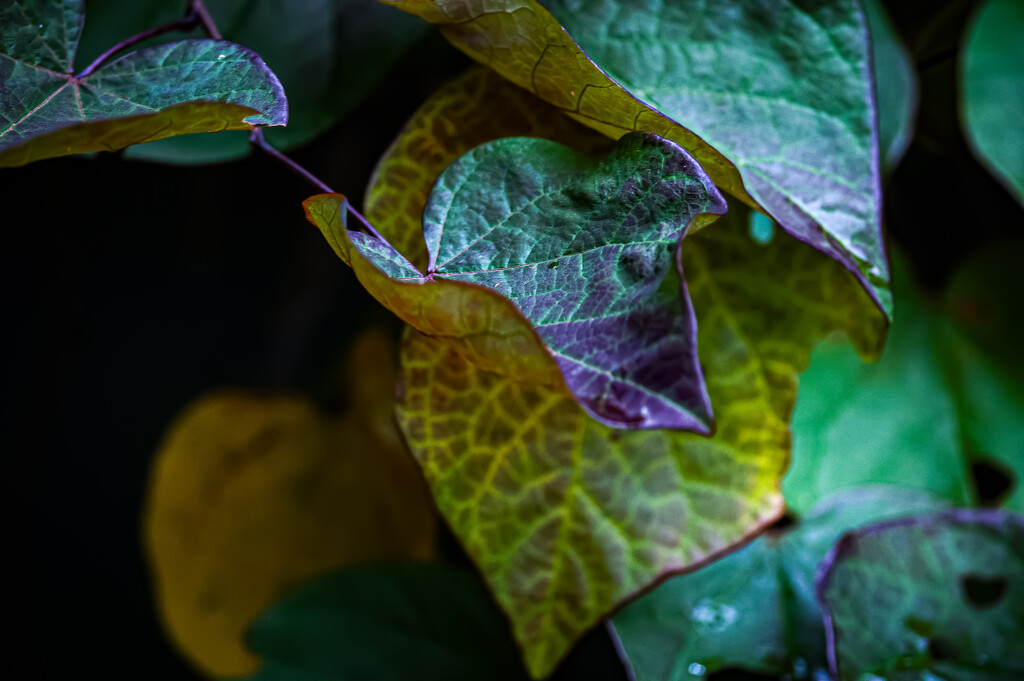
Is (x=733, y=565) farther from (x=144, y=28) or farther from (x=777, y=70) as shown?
(x=144, y=28)

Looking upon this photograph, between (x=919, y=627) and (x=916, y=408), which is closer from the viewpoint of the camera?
(x=919, y=627)

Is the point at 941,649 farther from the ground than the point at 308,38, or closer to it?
closer to it

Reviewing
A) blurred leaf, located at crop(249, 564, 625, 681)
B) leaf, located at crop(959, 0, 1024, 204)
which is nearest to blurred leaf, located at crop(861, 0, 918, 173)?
leaf, located at crop(959, 0, 1024, 204)

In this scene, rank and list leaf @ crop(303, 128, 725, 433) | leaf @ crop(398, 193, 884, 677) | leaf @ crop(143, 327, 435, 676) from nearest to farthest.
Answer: leaf @ crop(303, 128, 725, 433) → leaf @ crop(398, 193, 884, 677) → leaf @ crop(143, 327, 435, 676)

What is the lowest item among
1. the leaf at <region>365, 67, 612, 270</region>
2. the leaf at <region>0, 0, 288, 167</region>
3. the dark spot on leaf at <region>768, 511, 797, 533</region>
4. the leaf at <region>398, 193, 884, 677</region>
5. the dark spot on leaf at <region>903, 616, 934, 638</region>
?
the dark spot on leaf at <region>768, 511, 797, 533</region>

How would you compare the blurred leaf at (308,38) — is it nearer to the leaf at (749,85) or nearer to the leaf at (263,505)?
the leaf at (749,85)

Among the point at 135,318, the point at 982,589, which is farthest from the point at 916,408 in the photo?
the point at 135,318

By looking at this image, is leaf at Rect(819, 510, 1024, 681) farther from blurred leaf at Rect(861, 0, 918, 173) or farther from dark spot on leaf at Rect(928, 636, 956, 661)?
blurred leaf at Rect(861, 0, 918, 173)

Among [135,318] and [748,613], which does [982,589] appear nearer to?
[748,613]
